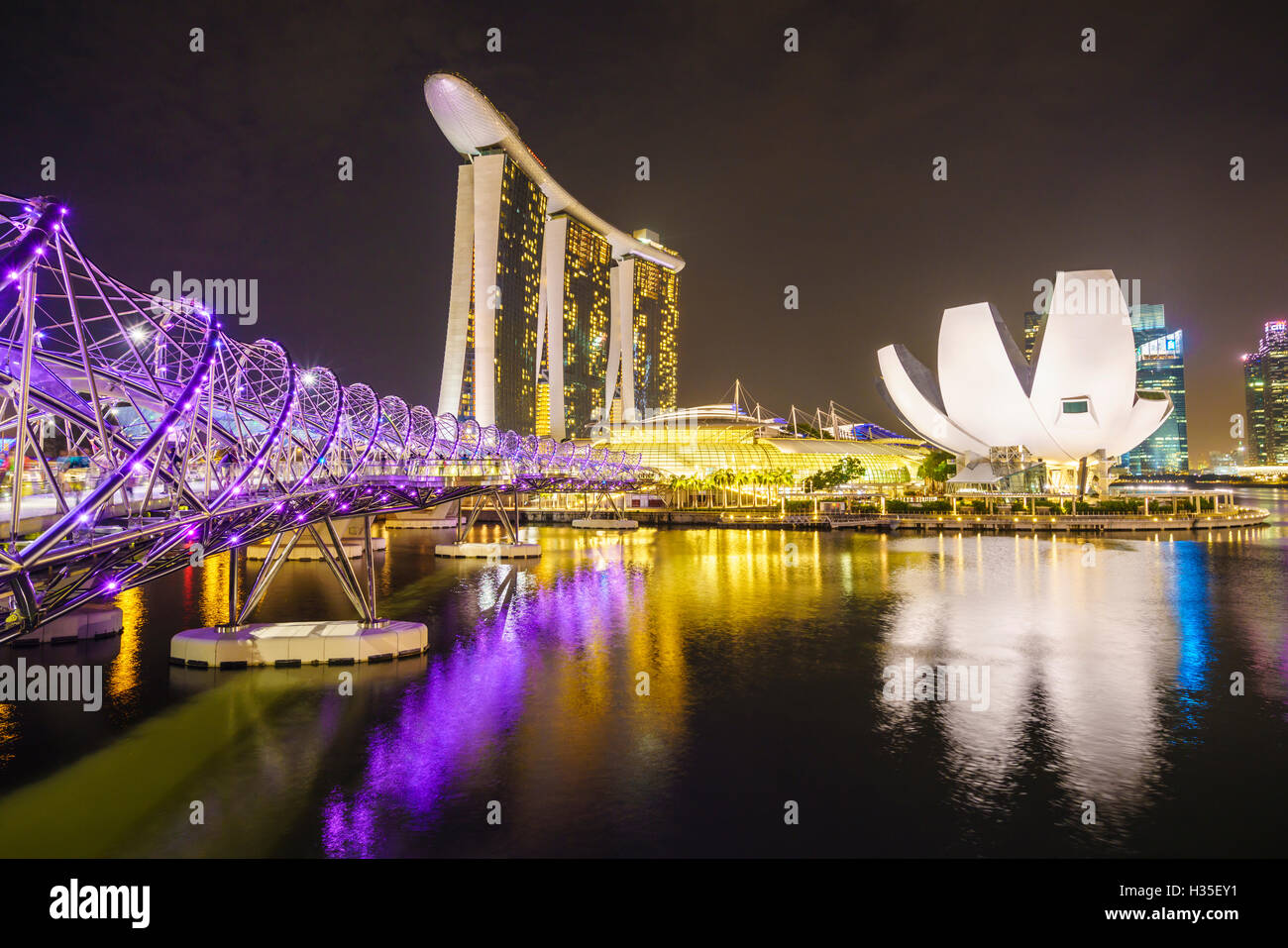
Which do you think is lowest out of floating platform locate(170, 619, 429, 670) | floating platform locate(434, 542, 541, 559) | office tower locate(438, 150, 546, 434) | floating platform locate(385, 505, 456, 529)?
floating platform locate(170, 619, 429, 670)

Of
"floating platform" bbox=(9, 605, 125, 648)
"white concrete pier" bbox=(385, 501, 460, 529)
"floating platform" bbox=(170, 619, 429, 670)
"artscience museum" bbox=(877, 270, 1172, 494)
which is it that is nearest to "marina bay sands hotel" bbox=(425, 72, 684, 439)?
"white concrete pier" bbox=(385, 501, 460, 529)

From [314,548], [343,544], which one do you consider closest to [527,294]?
[314,548]

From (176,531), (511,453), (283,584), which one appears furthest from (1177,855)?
(511,453)

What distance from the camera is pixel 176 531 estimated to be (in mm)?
8305

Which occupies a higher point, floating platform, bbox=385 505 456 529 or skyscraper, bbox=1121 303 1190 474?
skyscraper, bbox=1121 303 1190 474

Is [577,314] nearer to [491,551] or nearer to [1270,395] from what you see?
[491,551]

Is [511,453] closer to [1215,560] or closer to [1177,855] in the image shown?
[1215,560]

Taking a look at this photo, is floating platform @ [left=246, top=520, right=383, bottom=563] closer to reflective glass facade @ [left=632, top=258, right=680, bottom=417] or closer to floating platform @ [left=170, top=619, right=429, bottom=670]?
floating platform @ [left=170, top=619, right=429, bottom=670]

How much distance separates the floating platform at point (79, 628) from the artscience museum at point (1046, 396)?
5529cm

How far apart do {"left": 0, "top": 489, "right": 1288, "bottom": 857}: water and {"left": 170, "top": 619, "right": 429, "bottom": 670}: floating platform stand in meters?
0.41

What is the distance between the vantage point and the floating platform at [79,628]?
15.3 m

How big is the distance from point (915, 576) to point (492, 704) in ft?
58.0

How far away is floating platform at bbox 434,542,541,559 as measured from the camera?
1272 inches

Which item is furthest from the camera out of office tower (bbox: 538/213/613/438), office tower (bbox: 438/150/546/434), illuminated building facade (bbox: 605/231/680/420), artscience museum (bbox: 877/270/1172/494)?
illuminated building facade (bbox: 605/231/680/420)
